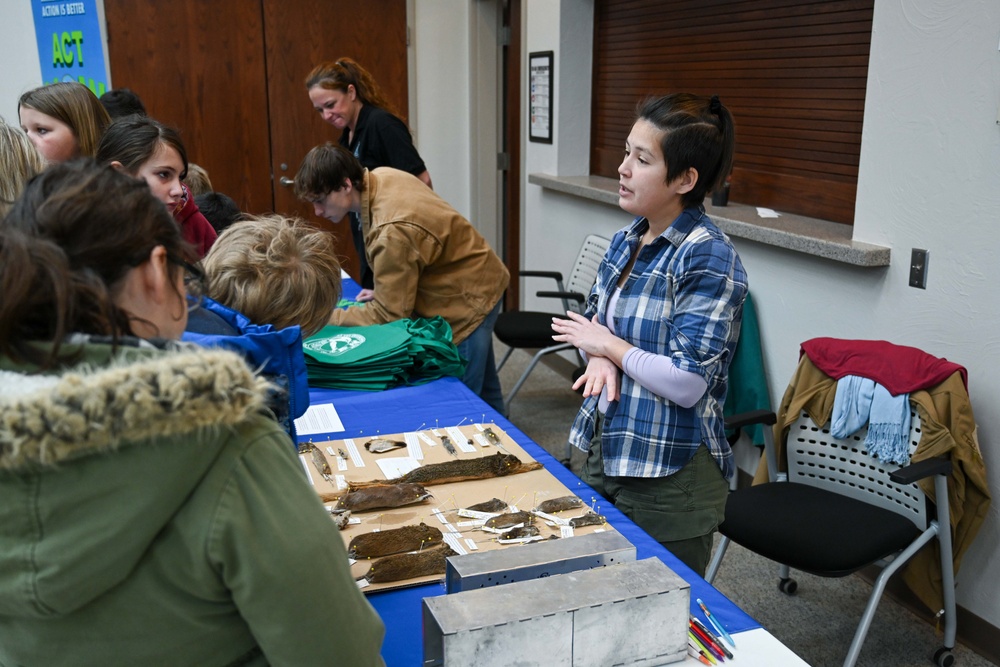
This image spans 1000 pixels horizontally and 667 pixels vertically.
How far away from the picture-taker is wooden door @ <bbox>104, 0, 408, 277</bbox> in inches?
214

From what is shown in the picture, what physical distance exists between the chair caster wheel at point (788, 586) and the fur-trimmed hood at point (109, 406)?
238cm

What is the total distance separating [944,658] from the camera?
234 centimetres

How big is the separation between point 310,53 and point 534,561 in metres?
5.16

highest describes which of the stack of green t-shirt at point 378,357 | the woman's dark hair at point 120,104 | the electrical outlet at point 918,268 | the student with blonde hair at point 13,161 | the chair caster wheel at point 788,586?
the woman's dark hair at point 120,104

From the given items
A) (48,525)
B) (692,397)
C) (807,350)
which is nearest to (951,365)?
(807,350)

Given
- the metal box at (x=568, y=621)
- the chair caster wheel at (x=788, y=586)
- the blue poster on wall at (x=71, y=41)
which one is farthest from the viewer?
the blue poster on wall at (x=71, y=41)

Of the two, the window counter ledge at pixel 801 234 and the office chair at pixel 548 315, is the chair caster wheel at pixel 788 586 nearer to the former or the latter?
the window counter ledge at pixel 801 234

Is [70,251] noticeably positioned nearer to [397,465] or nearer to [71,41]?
[397,465]

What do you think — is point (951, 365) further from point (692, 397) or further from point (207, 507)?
point (207, 507)

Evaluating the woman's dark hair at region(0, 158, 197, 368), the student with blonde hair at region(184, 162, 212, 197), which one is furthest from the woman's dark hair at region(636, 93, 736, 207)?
the student with blonde hair at region(184, 162, 212, 197)

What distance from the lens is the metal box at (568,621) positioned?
3.42 ft

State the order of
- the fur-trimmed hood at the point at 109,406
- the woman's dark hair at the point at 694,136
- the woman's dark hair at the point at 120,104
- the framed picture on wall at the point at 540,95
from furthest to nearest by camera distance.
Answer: the framed picture on wall at the point at 540,95
the woman's dark hair at the point at 120,104
the woman's dark hair at the point at 694,136
the fur-trimmed hood at the point at 109,406

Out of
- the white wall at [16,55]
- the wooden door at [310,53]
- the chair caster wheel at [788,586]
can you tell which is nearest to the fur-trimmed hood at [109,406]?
the chair caster wheel at [788,586]

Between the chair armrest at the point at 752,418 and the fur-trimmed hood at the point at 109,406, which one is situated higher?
the fur-trimmed hood at the point at 109,406
